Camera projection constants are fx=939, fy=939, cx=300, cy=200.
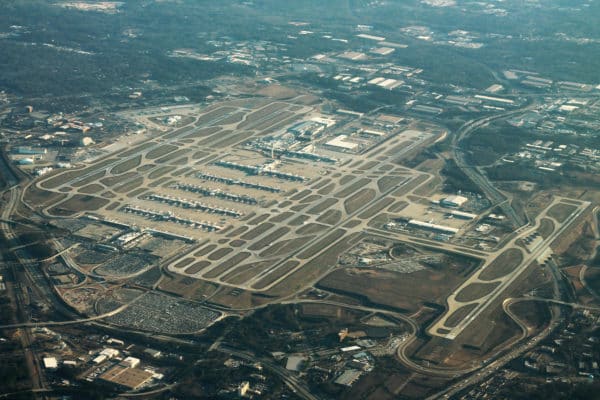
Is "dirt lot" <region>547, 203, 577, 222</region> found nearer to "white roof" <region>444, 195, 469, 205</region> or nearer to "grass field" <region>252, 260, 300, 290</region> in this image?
"white roof" <region>444, 195, 469, 205</region>

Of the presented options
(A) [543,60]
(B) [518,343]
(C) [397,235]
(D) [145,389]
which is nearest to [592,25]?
(A) [543,60]

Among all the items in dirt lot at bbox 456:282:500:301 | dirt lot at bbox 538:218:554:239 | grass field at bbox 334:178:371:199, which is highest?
grass field at bbox 334:178:371:199

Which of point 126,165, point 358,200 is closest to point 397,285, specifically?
point 358,200

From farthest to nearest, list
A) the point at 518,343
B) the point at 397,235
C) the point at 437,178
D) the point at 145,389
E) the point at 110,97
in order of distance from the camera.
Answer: the point at 110,97 → the point at 437,178 → the point at 397,235 → the point at 518,343 → the point at 145,389

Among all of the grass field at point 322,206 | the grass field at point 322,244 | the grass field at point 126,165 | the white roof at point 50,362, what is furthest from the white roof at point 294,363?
the grass field at point 126,165

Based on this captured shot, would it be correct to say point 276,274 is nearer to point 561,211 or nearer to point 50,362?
point 50,362

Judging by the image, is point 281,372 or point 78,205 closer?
point 281,372

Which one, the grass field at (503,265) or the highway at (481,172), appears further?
the highway at (481,172)

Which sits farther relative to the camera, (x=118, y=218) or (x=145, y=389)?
(x=118, y=218)

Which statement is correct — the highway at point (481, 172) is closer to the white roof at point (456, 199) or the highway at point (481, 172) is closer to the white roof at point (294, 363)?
the white roof at point (456, 199)

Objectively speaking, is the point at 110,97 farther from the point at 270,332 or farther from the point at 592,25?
the point at 592,25

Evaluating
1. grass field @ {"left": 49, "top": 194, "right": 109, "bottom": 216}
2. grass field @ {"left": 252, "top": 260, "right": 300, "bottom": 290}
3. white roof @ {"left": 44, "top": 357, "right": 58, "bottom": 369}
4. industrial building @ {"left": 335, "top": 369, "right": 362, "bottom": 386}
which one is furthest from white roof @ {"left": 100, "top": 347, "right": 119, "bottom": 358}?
grass field @ {"left": 49, "top": 194, "right": 109, "bottom": 216}
